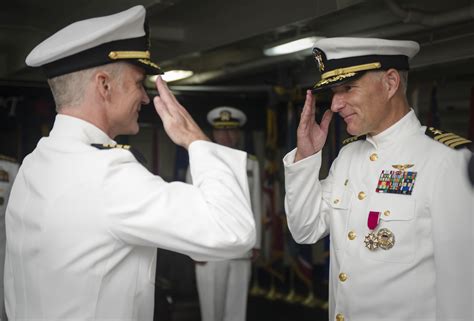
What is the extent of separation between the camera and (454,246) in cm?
217

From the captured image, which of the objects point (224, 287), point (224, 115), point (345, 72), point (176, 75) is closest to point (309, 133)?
point (345, 72)

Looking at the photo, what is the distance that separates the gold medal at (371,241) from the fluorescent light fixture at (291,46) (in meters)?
3.71

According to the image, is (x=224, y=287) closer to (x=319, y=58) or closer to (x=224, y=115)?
(x=224, y=115)

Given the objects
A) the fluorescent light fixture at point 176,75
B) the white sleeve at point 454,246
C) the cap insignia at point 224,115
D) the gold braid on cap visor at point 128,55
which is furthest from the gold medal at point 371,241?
the fluorescent light fixture at point 176,75

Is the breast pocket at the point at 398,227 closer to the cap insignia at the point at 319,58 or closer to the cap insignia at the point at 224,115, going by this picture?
the cap insignia at the point at 319,58

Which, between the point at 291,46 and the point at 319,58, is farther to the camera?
the point at 291,46

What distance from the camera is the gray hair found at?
5.86 ft

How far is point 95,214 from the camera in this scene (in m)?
1.63

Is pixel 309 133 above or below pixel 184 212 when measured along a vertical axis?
above

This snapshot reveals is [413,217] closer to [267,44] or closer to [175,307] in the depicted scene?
[267,44]

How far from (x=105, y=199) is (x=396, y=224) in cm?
124

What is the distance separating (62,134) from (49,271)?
0.41m

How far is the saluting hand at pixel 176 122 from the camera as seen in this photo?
1.73m

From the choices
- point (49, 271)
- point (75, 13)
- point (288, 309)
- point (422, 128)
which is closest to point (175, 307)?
point (288, 309)
